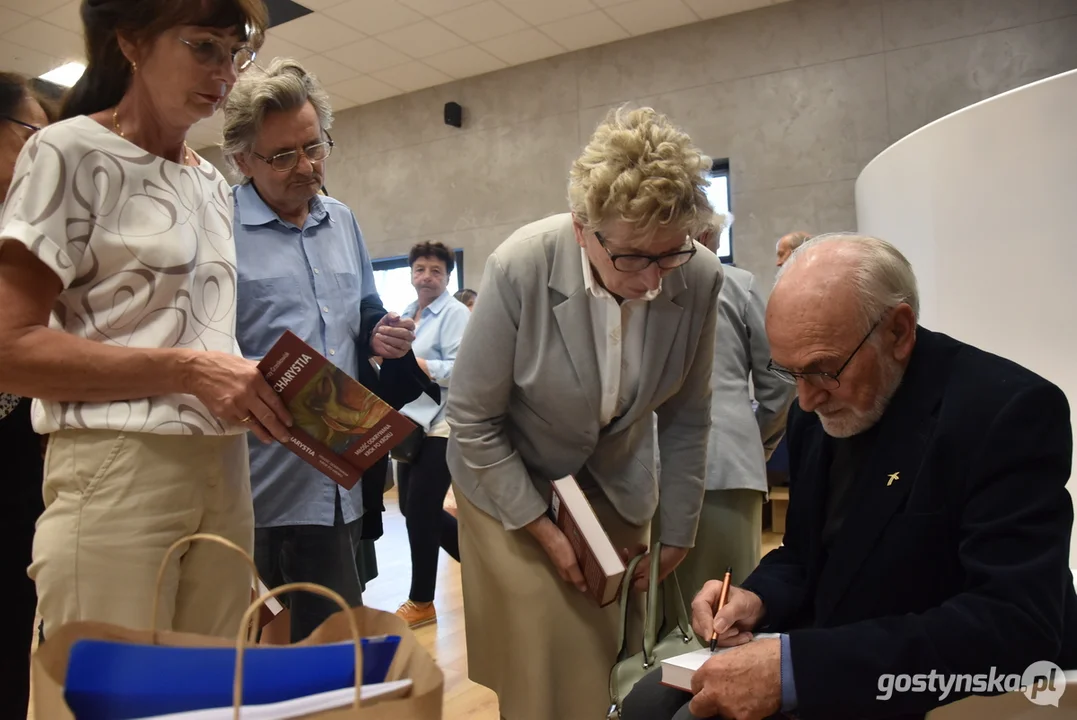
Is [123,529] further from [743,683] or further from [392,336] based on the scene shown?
[743,683]

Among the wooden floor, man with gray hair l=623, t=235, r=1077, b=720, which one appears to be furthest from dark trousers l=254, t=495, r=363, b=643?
man with gray hair l=623, t=235, r=1077, b=720

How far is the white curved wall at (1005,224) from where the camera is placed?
3.25 m

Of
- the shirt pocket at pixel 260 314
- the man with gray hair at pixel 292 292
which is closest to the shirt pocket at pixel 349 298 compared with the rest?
the man with gray hair at pixel 292 292

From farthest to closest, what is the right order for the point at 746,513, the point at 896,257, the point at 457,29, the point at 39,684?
the point at 457,29, the point at 746,513, the point at 896,257, the point at 39,684

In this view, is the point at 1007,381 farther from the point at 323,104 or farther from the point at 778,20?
the point at 778,20

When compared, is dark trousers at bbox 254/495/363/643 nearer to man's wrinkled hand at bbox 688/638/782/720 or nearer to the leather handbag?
the leather handbag

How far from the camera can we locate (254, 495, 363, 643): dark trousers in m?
1.64

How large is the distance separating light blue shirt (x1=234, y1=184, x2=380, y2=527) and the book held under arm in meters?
0.47

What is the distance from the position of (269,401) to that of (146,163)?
37 centimetres

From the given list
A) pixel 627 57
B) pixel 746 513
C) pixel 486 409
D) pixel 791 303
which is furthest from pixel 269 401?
pixel 627 57

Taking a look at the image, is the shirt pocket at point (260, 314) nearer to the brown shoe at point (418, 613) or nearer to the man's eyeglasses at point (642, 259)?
the man's eyeglasses at point (642, 259)

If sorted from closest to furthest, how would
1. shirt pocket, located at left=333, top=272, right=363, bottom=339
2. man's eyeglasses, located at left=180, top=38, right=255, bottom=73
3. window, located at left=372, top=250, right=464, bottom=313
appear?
man's eyeglasses, located at left=180, top=38, right=255, bottom=73
shirt pocket, located at left=333, top=272, right=363, bottom=339
window, located at left=372, top=250, right=464, bottom=313

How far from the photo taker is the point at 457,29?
6578 mm

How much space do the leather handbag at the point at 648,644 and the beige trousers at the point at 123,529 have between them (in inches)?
28.8
